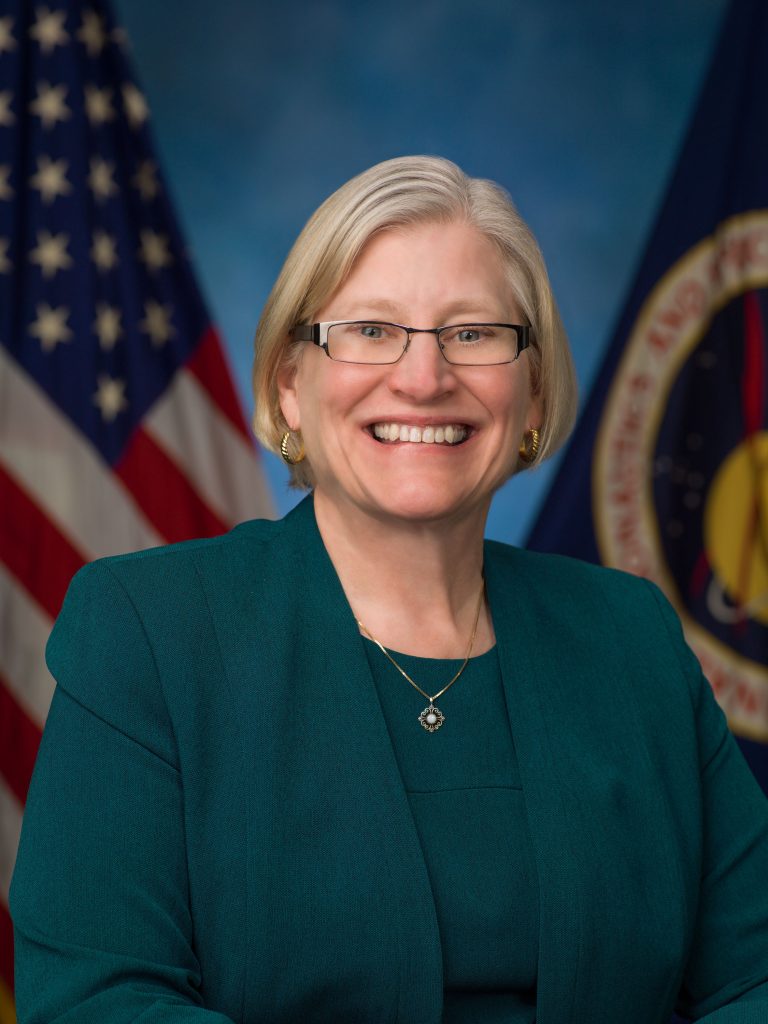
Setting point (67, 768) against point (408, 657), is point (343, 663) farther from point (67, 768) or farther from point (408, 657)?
point (67, 768)

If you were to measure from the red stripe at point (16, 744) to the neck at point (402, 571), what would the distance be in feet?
5.10

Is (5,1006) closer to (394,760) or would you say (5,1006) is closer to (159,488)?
(159,488)

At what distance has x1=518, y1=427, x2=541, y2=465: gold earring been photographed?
1964mm

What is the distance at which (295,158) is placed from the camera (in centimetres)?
389

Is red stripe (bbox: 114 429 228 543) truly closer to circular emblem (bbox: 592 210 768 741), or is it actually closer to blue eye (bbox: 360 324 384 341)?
circular emblem (bbox: 592 210 768 741)

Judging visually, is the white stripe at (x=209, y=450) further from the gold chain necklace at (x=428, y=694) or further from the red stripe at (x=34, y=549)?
the gold chain necklace at (x=428, y=694)

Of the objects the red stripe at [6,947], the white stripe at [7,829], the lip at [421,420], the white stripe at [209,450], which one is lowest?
the red stripe at [6,947]

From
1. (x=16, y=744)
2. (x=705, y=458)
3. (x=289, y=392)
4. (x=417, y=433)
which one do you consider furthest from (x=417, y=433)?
(x=705, y=458)

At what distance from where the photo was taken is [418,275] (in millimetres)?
1733

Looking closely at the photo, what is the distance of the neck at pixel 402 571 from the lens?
1841 mm

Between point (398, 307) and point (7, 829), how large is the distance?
1988mm

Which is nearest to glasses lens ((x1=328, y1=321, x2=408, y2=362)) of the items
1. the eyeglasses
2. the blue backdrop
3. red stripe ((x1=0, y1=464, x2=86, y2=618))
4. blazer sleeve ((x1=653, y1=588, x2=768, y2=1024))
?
the eyeglasses

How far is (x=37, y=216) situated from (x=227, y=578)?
5.97ft

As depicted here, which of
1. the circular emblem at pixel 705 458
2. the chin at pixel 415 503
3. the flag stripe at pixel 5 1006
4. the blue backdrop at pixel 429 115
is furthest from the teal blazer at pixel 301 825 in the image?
the blue backdrop at pixel 429 115
